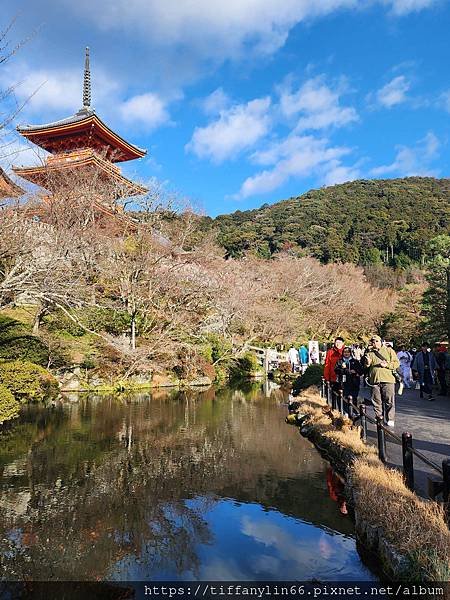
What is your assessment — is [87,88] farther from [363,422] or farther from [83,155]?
[363,422]

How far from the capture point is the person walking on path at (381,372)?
7.18 metres

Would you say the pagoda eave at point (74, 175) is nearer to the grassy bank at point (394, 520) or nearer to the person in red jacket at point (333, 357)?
the person in red jacket at point (333, 357)

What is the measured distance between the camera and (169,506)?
610cm

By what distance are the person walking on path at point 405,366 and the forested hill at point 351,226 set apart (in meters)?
39.8

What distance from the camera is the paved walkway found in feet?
19.0

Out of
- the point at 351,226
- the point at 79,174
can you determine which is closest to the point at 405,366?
the point at 79,174

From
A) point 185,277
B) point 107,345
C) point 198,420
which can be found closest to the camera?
point 198,420

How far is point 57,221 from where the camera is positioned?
19719 millimetres

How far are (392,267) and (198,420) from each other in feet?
177

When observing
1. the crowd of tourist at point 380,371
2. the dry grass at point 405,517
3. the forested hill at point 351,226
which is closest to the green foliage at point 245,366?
the crowd of tourist at point 380,371

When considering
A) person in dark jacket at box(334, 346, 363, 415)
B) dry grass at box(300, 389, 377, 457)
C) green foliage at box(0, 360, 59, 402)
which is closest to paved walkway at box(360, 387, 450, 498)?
Answer: dry grass at box(300, 389, 377, 457)

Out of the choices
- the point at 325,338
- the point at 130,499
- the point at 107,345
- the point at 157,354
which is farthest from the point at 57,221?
the point at 325,338

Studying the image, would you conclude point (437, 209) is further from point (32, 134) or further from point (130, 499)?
point (130, 499)

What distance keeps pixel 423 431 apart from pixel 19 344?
1300 cm
